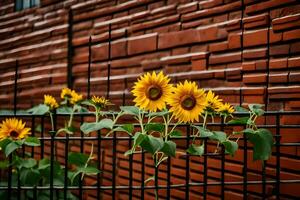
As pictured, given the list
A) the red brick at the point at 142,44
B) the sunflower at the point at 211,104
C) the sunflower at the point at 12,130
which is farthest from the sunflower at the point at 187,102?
the red brick at the point at 142,44

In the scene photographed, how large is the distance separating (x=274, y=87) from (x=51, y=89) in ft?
9.36

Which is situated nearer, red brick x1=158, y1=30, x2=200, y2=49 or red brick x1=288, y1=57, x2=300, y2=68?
red brick x1=288, y1=57, x2=300, y2=68

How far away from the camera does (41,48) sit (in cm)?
527

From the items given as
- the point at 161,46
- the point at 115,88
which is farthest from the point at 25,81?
the point at 161,46

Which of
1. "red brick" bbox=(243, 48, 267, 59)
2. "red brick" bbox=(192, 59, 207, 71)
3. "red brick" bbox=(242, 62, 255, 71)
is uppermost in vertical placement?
"red brick" bbox=(243, 48, 267, 59)

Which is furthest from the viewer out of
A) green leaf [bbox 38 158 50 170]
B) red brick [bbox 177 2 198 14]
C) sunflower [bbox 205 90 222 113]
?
red brick [bbox 177 2 198 14]

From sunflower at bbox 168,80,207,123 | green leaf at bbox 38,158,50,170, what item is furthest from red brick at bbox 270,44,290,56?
green leaf at bbox 38,158,50,170

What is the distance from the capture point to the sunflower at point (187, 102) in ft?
7.02

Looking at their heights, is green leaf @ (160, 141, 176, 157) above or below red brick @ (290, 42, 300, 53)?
below

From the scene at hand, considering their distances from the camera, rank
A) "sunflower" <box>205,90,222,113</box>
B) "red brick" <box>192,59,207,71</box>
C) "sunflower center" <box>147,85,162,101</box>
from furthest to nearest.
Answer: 1. "red brick" <box>192,59,207,71</box>
2. "sunflower" <box>205,90,222,113</box>
3. "sunflower center" <box>147,85,162,101</box>

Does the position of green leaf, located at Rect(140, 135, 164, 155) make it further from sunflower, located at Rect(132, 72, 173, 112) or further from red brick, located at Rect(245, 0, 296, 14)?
red brick, located at Rect(245, 0, 296, 14)

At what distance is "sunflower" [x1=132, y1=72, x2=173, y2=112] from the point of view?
84.3 inches

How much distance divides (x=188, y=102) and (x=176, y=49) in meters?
1.69

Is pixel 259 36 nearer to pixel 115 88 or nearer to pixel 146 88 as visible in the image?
pixel 146 88
